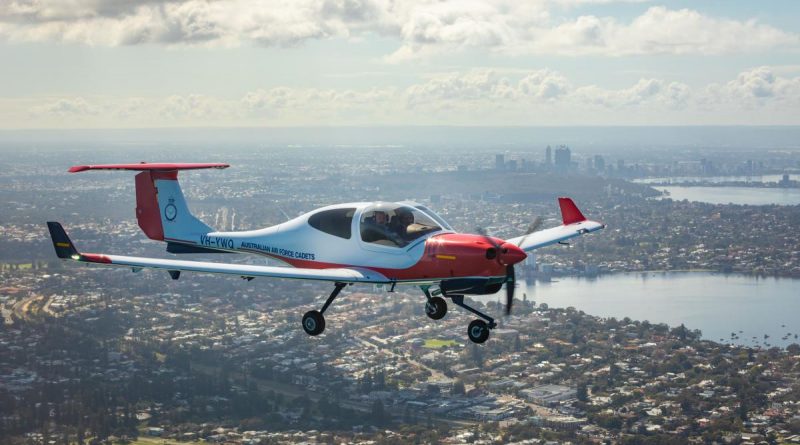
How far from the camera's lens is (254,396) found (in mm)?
85000

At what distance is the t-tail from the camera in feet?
103

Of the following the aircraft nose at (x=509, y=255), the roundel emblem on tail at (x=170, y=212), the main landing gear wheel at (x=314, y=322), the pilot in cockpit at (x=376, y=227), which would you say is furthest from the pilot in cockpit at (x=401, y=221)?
the roundel emblem on tail at (x=170, y=212)

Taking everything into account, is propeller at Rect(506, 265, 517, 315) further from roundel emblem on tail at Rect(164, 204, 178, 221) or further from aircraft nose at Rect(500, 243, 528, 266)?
roundel emblem on tail at Rect(164, 204, 178, 221)

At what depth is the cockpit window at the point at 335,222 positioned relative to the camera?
26.4 meters

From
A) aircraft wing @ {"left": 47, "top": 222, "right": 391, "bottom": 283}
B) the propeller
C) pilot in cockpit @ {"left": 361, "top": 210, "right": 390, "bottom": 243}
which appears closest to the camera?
the propeller

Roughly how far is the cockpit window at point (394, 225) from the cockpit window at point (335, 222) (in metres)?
0.60

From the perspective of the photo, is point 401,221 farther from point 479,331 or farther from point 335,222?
point 479,331

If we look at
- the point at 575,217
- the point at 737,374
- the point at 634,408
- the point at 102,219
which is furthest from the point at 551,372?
the point at 102,219

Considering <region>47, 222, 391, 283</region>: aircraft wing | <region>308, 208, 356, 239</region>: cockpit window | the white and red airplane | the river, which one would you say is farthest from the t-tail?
the river

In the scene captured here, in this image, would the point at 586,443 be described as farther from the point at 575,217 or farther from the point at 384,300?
the point at 384,300

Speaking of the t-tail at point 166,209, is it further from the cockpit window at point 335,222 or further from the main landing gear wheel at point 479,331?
the main landing gear wheel at point 479,331

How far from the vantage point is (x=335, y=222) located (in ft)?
87.8

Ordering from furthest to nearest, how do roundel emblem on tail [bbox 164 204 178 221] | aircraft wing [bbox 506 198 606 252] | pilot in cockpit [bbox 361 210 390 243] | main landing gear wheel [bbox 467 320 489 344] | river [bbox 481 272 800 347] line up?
river [bbox 481 272 800 347] → roundel emblem on tail [bbox 164 204 178 221] → aircraft wing [bbox 506 198 606 252] → pilot in cockpit [bbox 361 210 390 243] → main landing gear wheel [bbox 467 320 489 344]

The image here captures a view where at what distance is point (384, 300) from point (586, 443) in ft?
201
